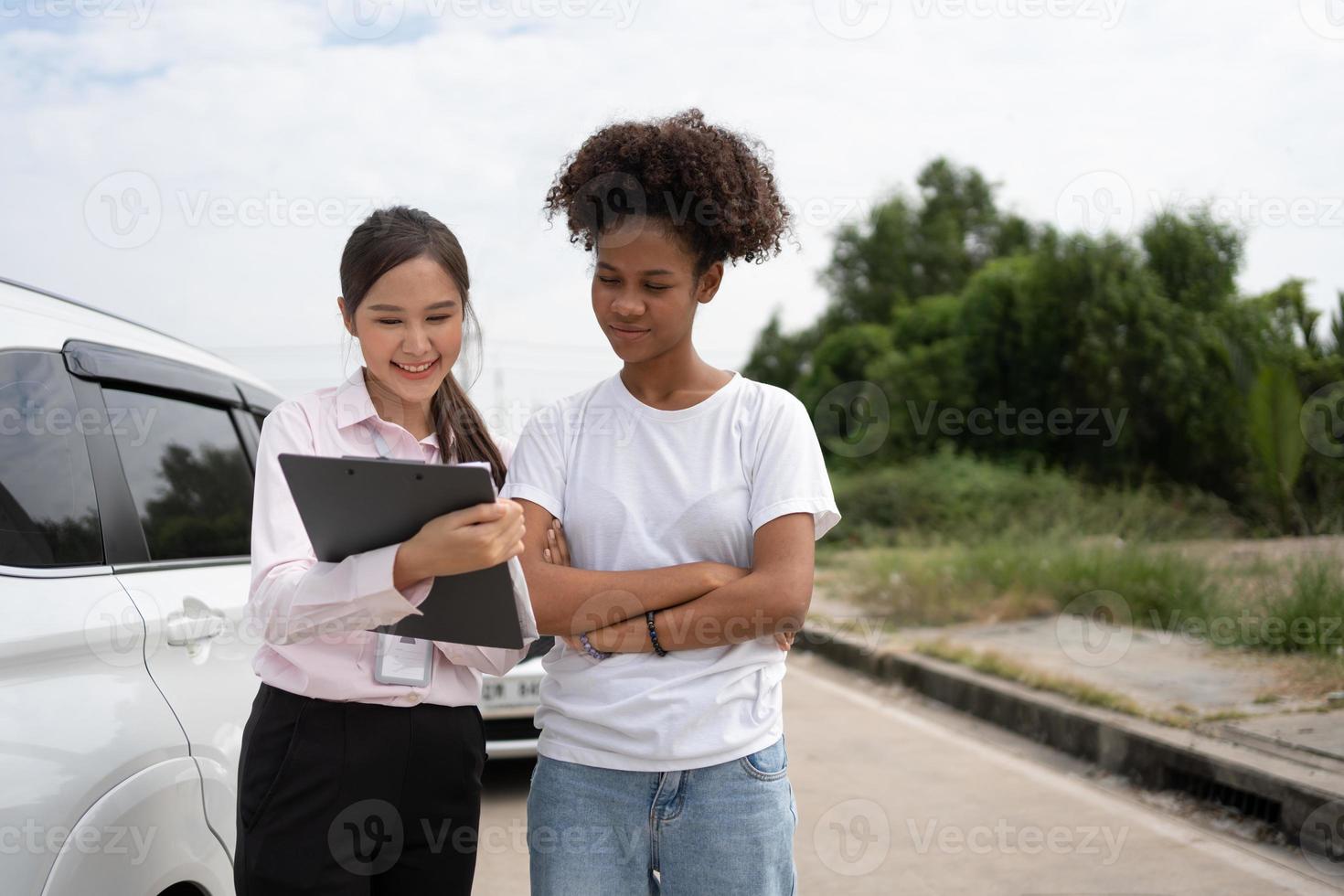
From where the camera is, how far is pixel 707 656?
6.69 ft

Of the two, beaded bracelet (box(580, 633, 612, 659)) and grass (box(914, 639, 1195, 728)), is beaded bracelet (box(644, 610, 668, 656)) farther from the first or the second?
grass (box(914, 639, 1195, 728))

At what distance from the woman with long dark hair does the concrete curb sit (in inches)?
155

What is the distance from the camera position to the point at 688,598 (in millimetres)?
2008

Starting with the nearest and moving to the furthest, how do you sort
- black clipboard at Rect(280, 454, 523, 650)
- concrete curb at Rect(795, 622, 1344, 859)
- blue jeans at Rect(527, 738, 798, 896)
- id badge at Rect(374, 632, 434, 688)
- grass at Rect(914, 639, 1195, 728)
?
1. black clipboard at Rect(280, 454, 523, 650)
2. blue jeans at Rect(527, 738, 798, 896)
3. id badge at Rect(374, 632, 434, 688)
4. concrete curb at Rect(795, 622, 1344, 859)
5. grass at Rect(914, 639, 1195, 728)

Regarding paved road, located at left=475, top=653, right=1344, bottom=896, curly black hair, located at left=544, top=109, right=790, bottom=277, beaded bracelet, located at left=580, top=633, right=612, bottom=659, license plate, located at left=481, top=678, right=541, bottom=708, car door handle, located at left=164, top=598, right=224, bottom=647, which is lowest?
paved road, located at left=475, top=653, right=1344, bottom=896

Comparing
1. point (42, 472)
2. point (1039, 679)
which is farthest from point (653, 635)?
point (1039, 679)

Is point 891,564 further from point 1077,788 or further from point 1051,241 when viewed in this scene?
point 1051,241

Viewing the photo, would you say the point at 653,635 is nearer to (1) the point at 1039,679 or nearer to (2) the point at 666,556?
(2) the point at 666,556

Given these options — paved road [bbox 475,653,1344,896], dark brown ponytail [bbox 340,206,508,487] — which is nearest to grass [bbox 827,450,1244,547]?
paved road [bbox 475,653,1344,896]

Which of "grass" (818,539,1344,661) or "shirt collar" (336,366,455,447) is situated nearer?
"shirt collar" (336,366,455,447)

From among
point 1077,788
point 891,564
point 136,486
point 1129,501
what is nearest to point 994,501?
point 1129,501

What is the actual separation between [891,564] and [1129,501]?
351 centimetres

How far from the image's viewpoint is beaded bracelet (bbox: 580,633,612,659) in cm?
204

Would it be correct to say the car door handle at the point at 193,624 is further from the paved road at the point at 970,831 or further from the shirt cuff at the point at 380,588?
the paved road at the point at 970,831
